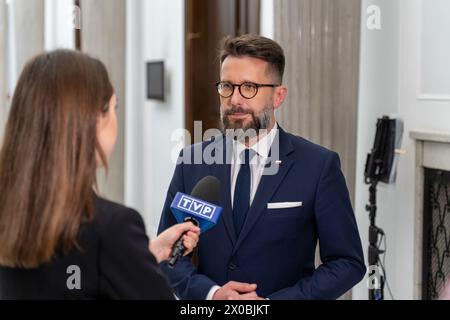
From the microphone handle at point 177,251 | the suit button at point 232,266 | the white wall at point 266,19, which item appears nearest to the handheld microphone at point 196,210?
the microphone handle at point 177,251

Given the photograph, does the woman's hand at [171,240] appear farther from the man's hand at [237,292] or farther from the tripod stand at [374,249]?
the tripod stand at [374,249]

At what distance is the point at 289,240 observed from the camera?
1.76 metres

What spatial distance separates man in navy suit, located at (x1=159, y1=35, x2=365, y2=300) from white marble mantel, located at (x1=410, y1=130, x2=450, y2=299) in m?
1.26

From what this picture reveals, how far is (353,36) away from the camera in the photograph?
10.7 feet

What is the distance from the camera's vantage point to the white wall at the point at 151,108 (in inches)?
209

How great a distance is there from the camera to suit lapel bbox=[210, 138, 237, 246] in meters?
1.78

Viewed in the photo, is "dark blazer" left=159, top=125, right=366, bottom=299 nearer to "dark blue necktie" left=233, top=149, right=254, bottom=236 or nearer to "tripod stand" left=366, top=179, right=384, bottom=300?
"dark blue necktie" left=233, top=149, right=254, bottom=236

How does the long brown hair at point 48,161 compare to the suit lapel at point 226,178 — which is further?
the suit lapel at point 226,178

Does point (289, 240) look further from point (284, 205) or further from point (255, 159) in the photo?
point (255, 159)

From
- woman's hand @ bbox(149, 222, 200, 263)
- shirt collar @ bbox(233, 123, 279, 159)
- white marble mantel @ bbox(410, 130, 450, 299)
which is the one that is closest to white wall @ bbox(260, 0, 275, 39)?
white marble mantel @ bbox(410, 130, 450, 299)

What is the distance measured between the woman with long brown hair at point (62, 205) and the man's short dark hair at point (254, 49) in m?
0.81

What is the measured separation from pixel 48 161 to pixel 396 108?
249 centimetres

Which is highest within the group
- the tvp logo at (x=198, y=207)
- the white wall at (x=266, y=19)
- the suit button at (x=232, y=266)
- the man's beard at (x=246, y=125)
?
the white wall at (x=266, y=19)

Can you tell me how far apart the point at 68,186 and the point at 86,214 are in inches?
2.4
